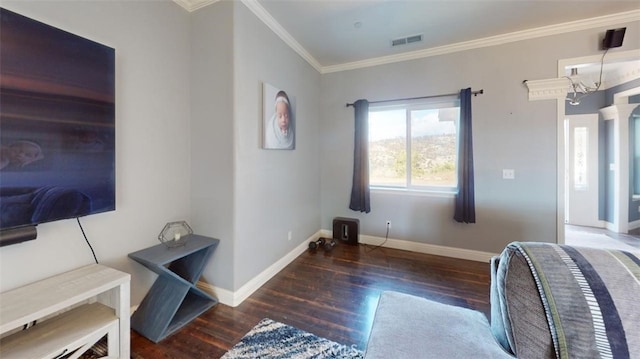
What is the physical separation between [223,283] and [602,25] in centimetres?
464

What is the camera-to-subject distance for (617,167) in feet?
13.7

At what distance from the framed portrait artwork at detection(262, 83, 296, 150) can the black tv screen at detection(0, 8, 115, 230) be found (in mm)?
Answer: 1199

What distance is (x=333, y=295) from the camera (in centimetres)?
232

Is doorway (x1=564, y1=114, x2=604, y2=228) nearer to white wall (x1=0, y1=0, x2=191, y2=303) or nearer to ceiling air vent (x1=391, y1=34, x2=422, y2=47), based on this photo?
ceiling air vent (x1=391, y1=34, x2=422, y2=47)

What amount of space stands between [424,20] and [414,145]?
4.99ft

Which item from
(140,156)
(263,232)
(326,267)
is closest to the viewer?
(140,156)

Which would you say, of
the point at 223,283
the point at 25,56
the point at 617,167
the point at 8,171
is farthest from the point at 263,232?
the point at 617,167

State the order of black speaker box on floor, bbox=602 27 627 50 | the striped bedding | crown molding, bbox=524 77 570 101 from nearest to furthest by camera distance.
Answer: the striped bedding → black speaker box on floor, bbox=602 27 627 50 → crown molding, bbox=524 77 570 101

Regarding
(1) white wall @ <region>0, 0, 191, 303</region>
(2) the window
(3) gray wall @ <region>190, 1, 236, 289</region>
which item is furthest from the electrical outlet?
(1) white wall @ <region>0, 0, 191, 303</region>

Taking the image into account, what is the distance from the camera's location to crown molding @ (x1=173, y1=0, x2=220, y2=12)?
2.17 meters

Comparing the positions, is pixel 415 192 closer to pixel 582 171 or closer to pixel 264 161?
pixel 264 161

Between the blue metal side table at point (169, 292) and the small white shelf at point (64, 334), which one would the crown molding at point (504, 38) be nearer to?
the blue metal side table at point (169, 292)

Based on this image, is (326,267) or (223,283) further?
(326,267)

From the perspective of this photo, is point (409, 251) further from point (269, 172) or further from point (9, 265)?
point (9, 265)
